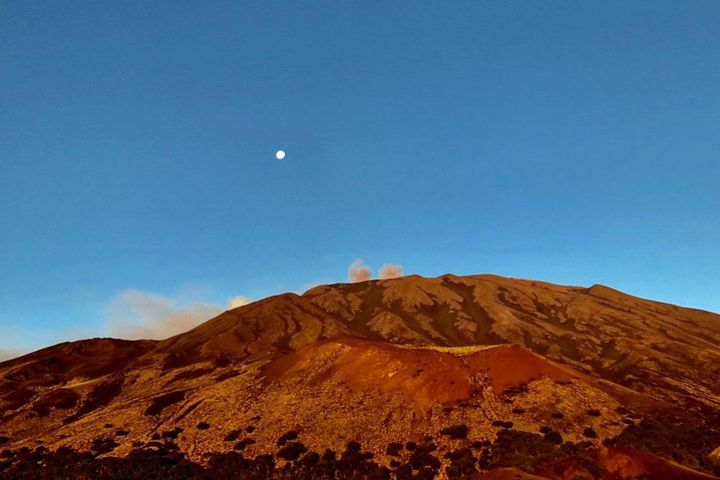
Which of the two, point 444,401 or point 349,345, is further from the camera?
point 349,345

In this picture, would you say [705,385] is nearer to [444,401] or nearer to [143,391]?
[444,401]

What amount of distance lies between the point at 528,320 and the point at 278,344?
317 feet

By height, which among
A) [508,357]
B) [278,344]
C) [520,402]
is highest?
[278,344]

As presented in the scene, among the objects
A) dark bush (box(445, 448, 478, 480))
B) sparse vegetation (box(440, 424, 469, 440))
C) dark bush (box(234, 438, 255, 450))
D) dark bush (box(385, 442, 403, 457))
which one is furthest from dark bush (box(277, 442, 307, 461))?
dark bush (box(445, 448, 478, 480))

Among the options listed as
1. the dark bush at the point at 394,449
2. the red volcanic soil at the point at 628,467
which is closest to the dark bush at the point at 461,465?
the dark bush at the point at 394,449

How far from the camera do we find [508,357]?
70.2m

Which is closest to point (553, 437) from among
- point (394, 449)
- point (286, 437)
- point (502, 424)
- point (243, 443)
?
point (502, 424)

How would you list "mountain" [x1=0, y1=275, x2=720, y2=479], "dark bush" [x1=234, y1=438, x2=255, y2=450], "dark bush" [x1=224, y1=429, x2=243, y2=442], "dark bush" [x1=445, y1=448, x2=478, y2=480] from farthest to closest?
1. "dark bush" [x1=224, y1=429, x2=243, y2=442]
2. "dark bush" [x1=234, y1=438, x2=255, y2=450]
3. "mountain" [x1=0, y1=275, x2=720, y2=479]
4. "dark bush" [x1=445, y1=448, x2=478, y2=480]

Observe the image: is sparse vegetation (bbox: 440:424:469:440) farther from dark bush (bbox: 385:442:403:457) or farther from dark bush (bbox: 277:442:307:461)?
dark bush (bbox: 277:442:307:461)

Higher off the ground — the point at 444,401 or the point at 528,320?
the point at 528,320

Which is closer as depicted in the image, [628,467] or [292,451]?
[628,467]

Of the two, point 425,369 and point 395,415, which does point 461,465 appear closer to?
point 395,415

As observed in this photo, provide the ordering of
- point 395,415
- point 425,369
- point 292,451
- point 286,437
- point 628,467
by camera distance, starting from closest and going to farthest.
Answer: point 628,467, point 292,451, point 286,437, point 395,415, point 425,369

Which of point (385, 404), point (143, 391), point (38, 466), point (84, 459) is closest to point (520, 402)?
point (385, 404)
